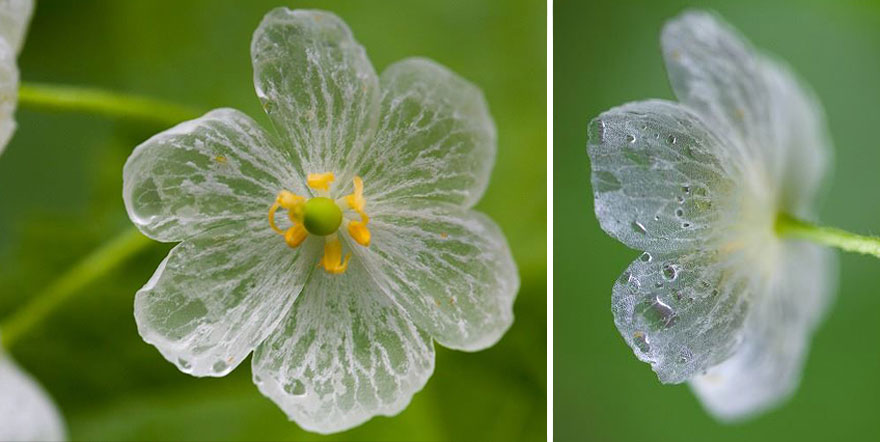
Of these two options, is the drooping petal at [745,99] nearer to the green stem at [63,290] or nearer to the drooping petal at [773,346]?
the drooping petal at [773,346]

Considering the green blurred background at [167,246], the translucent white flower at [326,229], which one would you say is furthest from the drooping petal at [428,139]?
the green blurred background at [167,246]

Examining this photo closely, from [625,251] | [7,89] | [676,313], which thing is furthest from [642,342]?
[7,89]

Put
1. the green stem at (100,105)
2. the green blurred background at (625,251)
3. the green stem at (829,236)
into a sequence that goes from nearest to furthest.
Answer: the green stem at (829,236)
the green stem at (100,105)
the green blurred background at (625,251)

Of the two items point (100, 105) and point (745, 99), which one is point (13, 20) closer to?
point (100, 105)

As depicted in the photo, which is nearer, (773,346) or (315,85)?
(315,85)

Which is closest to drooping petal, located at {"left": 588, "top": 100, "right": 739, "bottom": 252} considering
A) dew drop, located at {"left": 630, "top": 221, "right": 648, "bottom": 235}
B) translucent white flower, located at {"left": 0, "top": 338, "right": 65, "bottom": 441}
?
dew drop, located at {"left": 630, "top": 221, "right": 648, "bottom": 235}

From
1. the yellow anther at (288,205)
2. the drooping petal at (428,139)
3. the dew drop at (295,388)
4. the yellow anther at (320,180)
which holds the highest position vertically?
the drooping petal at (428,139)
